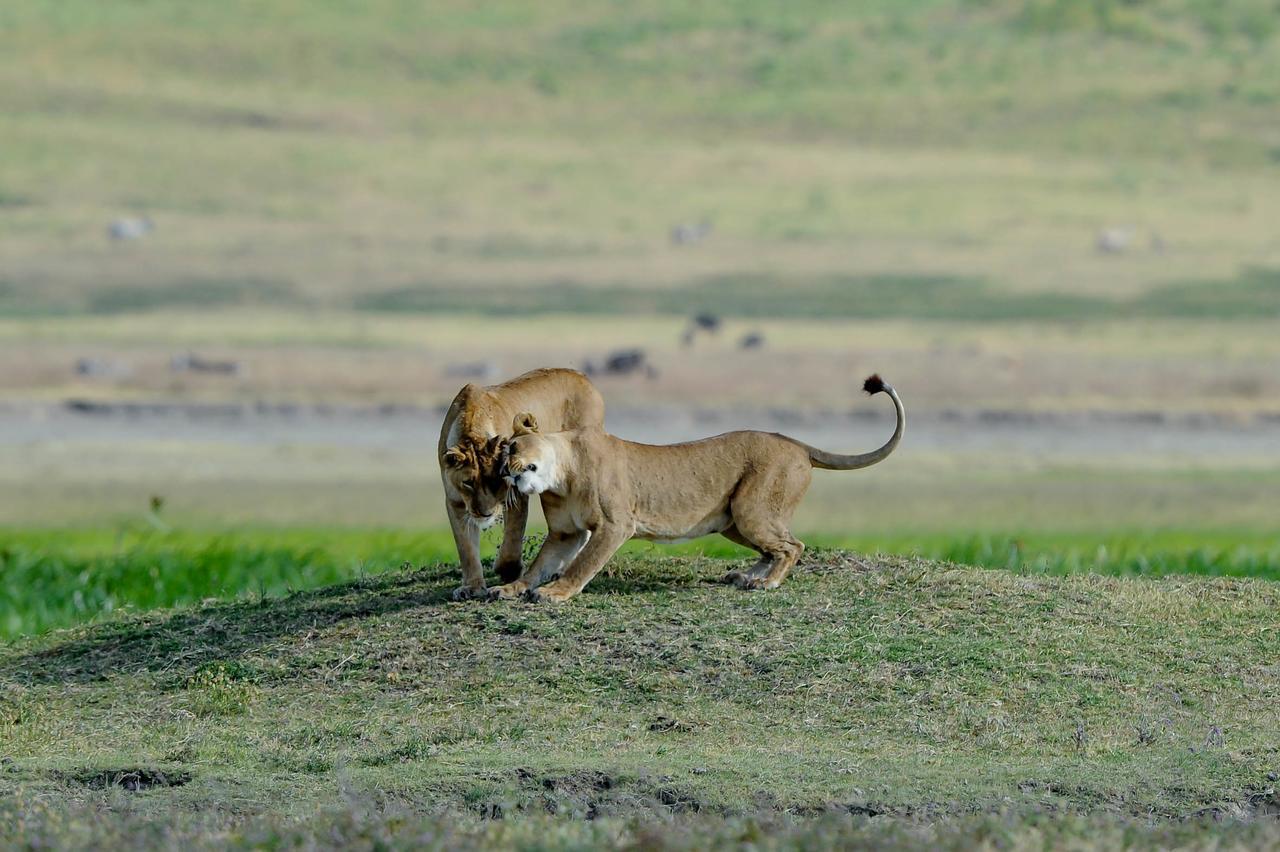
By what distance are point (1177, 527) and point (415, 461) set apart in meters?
9.76

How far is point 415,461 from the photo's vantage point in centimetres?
2608

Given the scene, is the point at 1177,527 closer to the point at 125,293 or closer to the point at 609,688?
the point at 609,688

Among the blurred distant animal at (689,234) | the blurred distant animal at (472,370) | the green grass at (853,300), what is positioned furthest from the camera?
the blurred distant animal at (689,234)

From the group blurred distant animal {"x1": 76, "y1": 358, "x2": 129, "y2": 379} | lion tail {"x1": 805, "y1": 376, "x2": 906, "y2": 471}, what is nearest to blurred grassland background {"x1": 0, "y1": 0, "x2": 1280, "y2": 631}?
blurred distant animal {"x1": 76, "y1": 358, "x2": 129, "y2": 379}

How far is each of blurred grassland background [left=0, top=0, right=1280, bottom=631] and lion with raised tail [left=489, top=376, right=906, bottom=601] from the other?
10.4 feet

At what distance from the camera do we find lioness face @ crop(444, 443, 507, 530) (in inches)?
386

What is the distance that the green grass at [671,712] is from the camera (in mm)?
7316

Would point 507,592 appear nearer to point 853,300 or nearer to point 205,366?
point 205,366

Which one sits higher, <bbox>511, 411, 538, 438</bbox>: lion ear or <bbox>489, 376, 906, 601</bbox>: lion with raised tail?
<bbox>511, 411, 538, 438</bbox>: lion ear

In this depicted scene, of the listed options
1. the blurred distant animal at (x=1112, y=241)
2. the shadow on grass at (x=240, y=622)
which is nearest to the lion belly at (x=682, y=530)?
the shadow on grass at (x=240, y=622)

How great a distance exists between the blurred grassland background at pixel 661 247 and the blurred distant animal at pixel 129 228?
2.07 ft

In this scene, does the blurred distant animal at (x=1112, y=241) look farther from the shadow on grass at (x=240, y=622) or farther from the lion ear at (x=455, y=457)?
the lion ear at (x=455, y=457)

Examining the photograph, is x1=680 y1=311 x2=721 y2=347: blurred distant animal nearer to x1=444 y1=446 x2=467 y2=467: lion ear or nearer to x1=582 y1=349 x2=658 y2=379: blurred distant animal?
x1=582 y1=349 x2=658 y2=379: blurred distant animal

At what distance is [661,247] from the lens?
4956 cm
